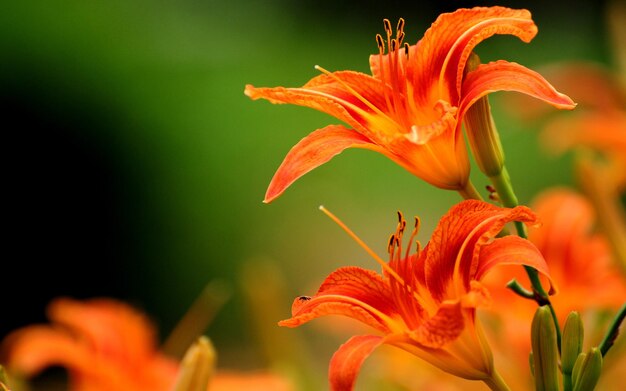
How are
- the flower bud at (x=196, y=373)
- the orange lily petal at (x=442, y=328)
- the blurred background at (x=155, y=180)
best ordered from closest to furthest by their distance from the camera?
the orange lily petal at (x=442, y=328)
the flower bud at (x=196, y=373)
the blurred background at (x=155, y=180)

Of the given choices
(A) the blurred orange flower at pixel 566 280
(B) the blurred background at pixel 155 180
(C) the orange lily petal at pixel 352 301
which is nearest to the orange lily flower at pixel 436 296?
(C) the orange lily petal at pixel 352 301

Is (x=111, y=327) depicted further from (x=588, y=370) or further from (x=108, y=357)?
(x=588, y=370)

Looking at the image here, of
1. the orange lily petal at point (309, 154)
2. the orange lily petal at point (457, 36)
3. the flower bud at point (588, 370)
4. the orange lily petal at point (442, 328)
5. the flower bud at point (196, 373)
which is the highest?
the orange lily petal at point (457, 36)

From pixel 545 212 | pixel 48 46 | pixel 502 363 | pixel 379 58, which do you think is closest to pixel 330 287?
pixel 379 58

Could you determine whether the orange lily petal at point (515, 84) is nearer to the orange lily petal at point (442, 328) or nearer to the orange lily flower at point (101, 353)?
the orange lily petal at point (442, 328)

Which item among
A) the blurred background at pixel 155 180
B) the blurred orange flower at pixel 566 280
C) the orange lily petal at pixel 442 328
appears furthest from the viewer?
the blurred background at pixel 155 180
